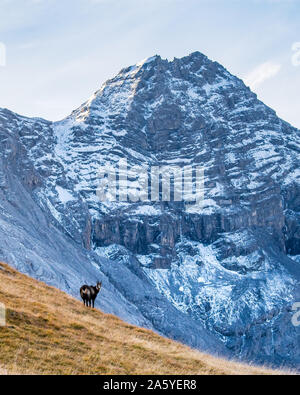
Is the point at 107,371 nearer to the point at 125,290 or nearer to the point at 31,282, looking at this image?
the point at 31,282

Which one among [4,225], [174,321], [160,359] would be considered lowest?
[174,321]

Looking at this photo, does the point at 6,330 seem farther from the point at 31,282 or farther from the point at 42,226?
the point at 42,226

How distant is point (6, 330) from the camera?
69.4 feet

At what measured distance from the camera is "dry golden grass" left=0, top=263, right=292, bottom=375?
19.3 m

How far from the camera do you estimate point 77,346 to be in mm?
21672

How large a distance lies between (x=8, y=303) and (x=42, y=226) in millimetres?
167926

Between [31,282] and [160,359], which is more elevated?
[31,282]

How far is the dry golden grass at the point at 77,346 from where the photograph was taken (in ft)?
63.3

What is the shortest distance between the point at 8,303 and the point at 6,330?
3.54 meters
